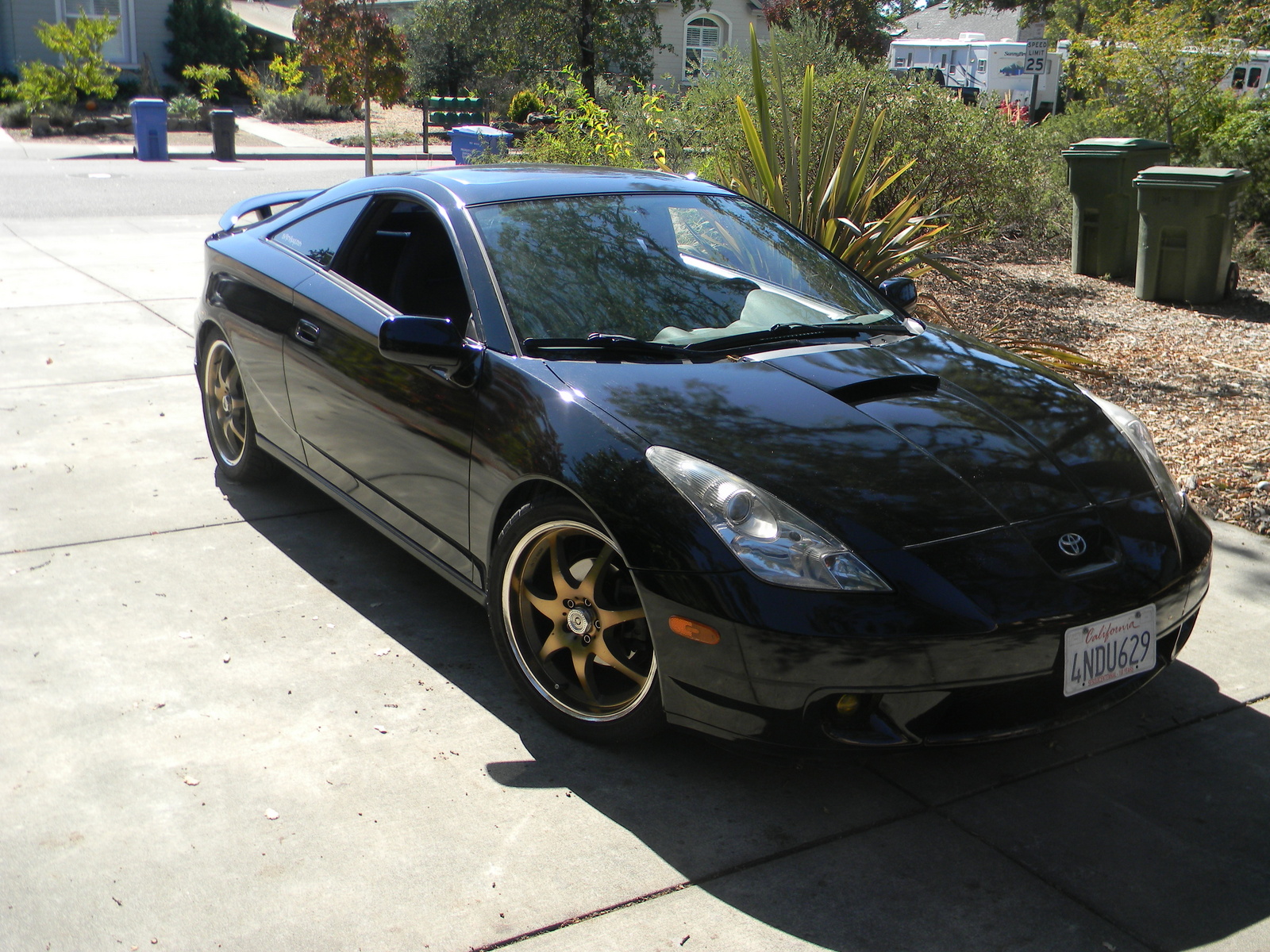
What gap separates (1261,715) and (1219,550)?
4.49 feet

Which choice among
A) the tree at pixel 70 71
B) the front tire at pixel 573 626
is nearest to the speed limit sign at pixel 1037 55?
the front tire at pixel 573 626

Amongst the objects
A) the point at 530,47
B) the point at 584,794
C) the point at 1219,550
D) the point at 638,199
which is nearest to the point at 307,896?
the point at 584,794

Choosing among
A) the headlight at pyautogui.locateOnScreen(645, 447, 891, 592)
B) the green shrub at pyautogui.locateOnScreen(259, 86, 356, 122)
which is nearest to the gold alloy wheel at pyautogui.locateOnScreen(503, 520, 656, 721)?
the headlight at pyautogui.locateOnScreen(645, 447, 891, 592)

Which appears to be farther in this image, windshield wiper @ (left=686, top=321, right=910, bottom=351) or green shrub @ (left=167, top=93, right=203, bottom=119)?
green shrub @ (left=167, top=93, right=203, bottom=119)

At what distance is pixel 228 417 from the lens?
17.1 feet

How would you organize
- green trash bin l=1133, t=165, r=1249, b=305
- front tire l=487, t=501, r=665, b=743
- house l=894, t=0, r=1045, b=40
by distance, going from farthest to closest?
house l=894, t=0, r=1045, b=40, green trash bin l=1133, t=165, r=1249, b=305, front tire l=487, t=501, r=665, b=743

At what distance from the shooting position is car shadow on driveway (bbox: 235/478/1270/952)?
2.66m

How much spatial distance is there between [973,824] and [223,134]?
74.7 feet

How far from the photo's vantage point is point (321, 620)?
4.05 meters

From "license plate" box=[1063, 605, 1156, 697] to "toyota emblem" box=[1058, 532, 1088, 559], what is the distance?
180 millimetres

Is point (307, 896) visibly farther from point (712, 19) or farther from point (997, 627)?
point (712, 19)

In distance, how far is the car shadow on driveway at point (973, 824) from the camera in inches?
105

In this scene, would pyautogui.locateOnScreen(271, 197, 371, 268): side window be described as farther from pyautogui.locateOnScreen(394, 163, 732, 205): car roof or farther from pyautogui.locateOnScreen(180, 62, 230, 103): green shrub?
pyautogui.locateOnScreen(180, 62, 230, 103): green shrub

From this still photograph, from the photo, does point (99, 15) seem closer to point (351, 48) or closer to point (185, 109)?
point (185, 109)
